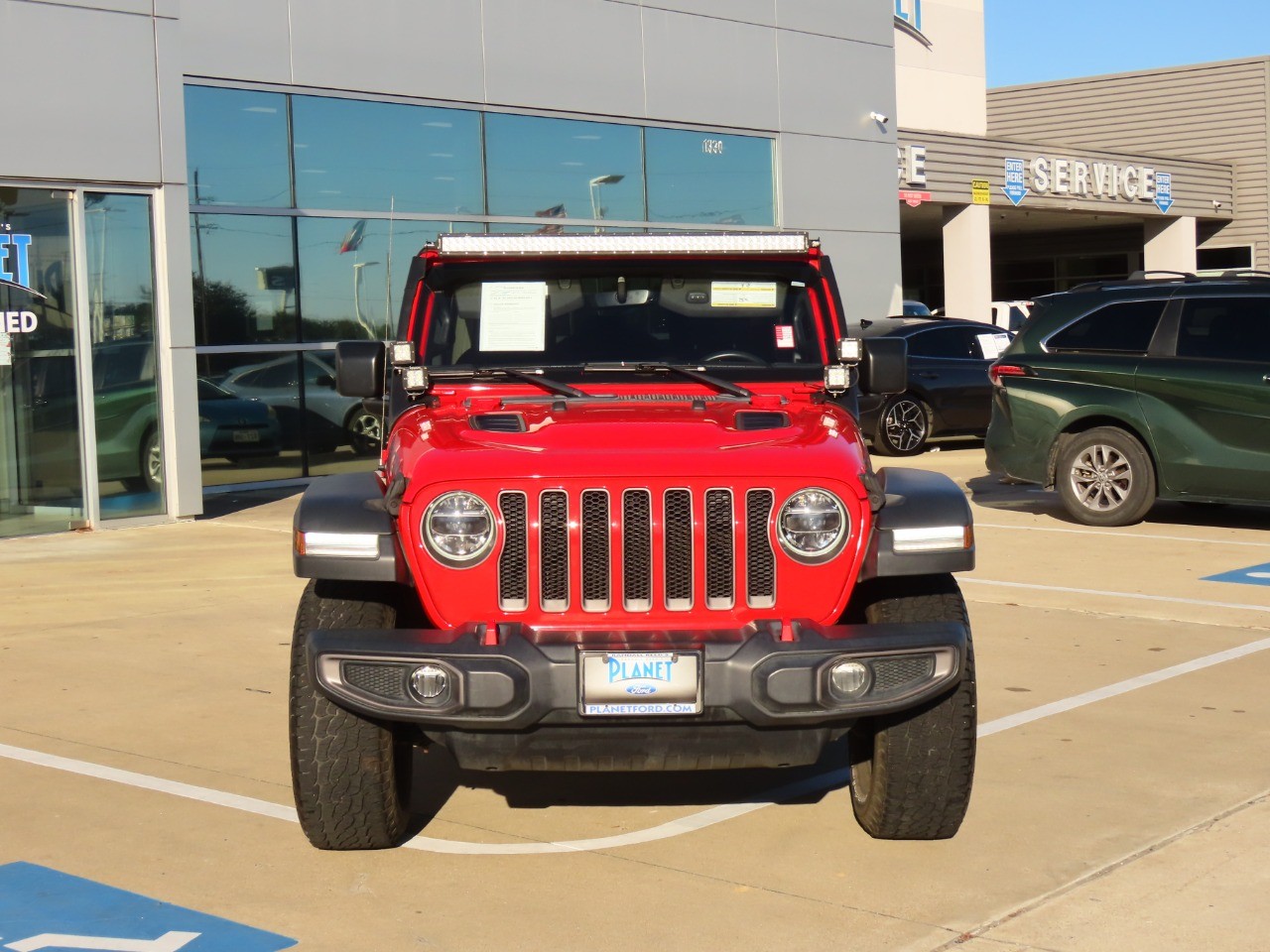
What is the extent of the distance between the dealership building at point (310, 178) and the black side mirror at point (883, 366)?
5.73 m

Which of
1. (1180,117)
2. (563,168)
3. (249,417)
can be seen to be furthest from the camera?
(1180,117)

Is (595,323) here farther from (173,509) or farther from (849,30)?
(849,30)

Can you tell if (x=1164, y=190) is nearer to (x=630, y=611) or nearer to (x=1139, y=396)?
(x=1139, y=396)

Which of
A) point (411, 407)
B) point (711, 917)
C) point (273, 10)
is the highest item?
point (273, 10)

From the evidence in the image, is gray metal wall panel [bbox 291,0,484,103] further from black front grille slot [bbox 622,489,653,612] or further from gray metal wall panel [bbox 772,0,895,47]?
black front grille slot [bbox 622,489,653,612]

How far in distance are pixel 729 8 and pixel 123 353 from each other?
366 inches

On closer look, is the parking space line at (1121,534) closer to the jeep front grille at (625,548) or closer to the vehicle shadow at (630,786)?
the vehicle shadow at (630,786)

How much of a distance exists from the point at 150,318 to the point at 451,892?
32.9ft

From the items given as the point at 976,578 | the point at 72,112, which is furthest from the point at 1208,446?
the point at 72,112

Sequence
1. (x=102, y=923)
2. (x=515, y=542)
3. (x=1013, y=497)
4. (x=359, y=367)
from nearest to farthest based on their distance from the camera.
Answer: (x=102, y=923) < (x=515, y=542) < (x=359, y=367) < (x=1013, y=497)

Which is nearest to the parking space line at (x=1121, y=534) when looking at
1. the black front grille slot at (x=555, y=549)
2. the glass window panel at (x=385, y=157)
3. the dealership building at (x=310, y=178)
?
the dealership building at (x=310, y=178)

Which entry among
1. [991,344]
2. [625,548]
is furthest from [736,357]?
[991,344]

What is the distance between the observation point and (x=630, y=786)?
5.67 metres

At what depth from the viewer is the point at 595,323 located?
5.72 metres
